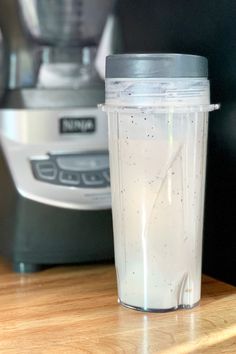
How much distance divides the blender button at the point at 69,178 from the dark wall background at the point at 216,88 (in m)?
0.18

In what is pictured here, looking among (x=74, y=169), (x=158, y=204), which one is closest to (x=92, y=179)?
(x=74, y=169)

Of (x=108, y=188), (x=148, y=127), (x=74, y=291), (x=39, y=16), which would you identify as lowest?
(x=74, y=291)

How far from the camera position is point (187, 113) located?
30.2 inches

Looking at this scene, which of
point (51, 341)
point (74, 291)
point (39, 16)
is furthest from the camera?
point (39, 16)

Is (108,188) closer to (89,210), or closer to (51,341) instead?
(89,210)

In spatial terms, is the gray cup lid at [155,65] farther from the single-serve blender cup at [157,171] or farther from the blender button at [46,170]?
the blender button at [46,170]

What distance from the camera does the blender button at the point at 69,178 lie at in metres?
0.93

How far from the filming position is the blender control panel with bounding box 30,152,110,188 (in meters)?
0.92

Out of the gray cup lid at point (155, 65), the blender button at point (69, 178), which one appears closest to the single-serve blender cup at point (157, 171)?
the gray cup lid at point (155, 65)

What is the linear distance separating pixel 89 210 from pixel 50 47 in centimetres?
29

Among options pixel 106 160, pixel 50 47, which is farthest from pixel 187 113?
pixel 50 47

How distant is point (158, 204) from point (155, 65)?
153 millimetres

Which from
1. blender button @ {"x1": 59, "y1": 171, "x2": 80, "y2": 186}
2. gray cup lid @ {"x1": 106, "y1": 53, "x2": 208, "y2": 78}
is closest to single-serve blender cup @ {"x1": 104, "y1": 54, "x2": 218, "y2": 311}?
gray cup lid @ {"x1": 106, "y1": 53, "x2": 208, "y2": 78}

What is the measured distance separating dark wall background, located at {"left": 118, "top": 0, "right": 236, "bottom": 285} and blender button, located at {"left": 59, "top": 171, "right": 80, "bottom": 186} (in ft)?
0.58
